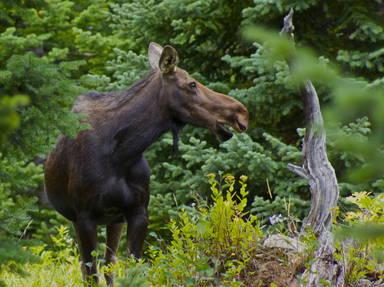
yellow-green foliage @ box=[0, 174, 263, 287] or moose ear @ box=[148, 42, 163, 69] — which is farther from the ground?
moose ear @ box=[148, 42, 163, 69]

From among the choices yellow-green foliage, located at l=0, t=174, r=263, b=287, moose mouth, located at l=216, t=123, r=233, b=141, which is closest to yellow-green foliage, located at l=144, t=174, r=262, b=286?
yellow-green foliage, located at l=0, t=174, r=263, b=287

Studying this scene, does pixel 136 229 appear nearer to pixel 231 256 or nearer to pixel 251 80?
pixel 231 256

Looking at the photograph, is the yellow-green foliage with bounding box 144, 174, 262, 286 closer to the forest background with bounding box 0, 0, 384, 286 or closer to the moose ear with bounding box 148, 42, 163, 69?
the moose ear with bounding box 148, 42, 163, 69

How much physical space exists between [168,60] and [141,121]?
0.54 meters

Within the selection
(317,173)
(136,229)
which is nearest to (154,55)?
(136,229)

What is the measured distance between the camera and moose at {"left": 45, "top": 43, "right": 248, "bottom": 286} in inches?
279

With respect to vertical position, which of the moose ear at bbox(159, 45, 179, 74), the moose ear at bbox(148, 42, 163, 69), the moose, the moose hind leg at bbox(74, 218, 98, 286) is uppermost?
the moose ear at bbox(159, 45, 179, 74)

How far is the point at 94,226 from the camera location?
282 inches

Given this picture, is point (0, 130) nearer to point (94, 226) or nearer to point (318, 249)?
point (318, 249)

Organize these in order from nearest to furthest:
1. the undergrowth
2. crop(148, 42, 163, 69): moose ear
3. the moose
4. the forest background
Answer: the undergrowth
the moose
crop(148, 42, 163, 69): moose ear
the forest background

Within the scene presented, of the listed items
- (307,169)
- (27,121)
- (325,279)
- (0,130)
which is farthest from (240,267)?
(0,130)

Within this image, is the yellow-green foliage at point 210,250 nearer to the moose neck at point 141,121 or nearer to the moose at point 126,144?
the moose at point 126,144

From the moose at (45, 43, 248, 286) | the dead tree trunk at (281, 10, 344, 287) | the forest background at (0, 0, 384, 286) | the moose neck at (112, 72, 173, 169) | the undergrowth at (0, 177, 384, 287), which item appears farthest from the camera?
the forest background at (0, 0, 384, 286)

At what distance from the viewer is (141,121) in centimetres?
734
